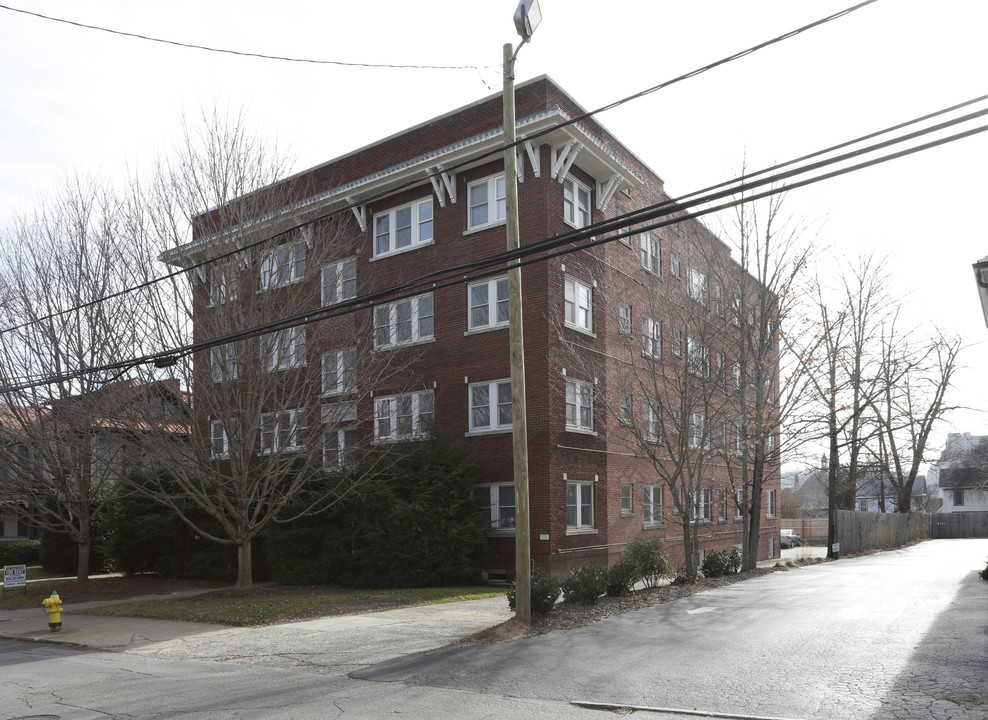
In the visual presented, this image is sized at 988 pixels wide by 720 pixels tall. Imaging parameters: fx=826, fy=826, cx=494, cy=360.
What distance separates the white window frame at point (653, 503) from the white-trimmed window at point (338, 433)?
10.4 meters

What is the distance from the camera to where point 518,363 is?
548 inches

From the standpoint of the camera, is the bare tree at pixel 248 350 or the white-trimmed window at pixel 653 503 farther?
the white-trimmed window at pixel 653 503

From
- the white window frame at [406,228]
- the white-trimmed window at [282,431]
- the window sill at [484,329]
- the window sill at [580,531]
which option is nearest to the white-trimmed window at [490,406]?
the window sill at [484,329]

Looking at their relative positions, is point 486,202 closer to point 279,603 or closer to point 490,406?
point 490,406

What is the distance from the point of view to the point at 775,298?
80.2ft

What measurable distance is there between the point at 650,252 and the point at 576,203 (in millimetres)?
5419

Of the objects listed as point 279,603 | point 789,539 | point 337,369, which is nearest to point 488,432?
point 337,369

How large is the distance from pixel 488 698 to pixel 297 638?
5806 mm

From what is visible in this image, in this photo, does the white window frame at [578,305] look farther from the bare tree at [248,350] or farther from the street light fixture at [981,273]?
the street light fixture at [981,273]

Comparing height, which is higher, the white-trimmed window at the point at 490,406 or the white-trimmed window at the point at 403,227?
the white-trimmed window at the point at 403,227

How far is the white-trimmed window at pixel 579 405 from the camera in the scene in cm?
2447

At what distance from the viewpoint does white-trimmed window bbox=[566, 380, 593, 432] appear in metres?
24.5

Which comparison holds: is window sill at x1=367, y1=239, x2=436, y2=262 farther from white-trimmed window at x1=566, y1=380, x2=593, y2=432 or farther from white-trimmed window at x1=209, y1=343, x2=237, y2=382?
white-trimmed window at x1=209, y1=343, x2=237, y2=382

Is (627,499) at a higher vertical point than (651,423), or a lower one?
lower
